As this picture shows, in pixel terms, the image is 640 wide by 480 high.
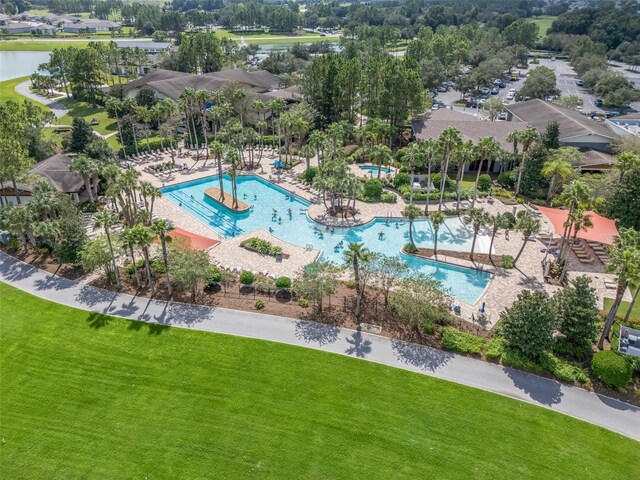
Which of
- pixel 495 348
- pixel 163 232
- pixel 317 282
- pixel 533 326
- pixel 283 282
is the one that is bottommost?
pixel 495 348

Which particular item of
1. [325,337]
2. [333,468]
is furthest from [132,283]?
[333,468]

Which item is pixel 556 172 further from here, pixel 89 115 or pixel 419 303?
pixel 89 115

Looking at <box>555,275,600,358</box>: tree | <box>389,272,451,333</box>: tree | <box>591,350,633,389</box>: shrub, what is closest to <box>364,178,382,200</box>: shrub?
<box>389,272,451,333</box>: tree

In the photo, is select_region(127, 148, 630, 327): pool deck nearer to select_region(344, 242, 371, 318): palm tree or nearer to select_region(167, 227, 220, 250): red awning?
select_region(167, 227, 220, 250): red awning

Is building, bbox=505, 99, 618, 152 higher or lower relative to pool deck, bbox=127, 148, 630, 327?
higher

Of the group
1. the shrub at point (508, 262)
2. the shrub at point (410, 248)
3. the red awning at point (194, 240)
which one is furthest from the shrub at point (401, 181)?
the red awning at point (194, 240)

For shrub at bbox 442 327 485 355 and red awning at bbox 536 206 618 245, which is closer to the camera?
shrub at bbox 442 327 485 355

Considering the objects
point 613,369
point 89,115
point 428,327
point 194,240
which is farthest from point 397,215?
point 89,115
